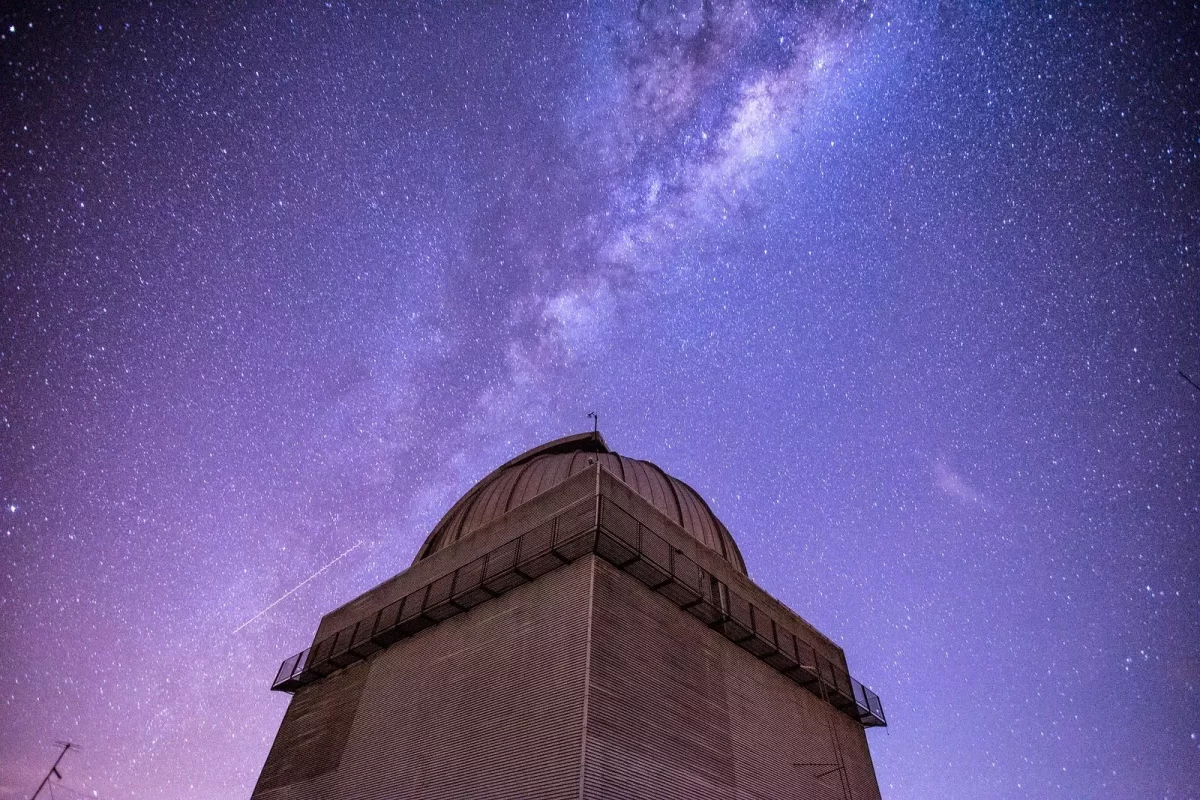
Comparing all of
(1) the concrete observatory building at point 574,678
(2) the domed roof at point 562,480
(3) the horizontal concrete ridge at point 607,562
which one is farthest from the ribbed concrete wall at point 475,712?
(2) the domed roof at point 562,480

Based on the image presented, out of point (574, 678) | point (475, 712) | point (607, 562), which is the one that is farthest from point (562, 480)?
point (574, 678)

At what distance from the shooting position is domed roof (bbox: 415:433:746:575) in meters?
19.9

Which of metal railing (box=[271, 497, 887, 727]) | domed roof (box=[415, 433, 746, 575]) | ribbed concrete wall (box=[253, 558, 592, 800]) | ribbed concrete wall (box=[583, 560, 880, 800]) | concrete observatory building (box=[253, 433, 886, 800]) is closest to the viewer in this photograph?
ribbed concrete wall (box=[583, 560, 880, 800])

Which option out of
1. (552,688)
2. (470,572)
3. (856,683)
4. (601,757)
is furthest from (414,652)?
(856,683)

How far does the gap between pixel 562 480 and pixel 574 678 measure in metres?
7.20

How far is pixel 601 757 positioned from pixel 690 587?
4936 millimetres

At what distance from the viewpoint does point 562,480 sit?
Result: 18781 mm

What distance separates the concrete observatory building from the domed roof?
6.2 inches

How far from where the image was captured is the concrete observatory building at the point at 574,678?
12.2 m

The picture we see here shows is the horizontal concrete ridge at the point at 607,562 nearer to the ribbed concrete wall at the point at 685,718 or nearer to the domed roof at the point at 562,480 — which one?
the ribbed concrete wall at the point at 685,718

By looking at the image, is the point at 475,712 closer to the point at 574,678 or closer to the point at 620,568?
the point at 574,678

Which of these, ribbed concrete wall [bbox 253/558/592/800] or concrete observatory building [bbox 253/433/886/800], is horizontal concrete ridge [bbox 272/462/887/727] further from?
ribbed concrete wall [bbox 253/558/592/800]

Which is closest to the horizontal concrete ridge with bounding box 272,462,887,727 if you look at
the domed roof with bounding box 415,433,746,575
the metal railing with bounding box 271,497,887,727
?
the metal railing with bounding box 271,497,887,727

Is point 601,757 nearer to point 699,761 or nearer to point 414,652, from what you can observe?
point 699,761
